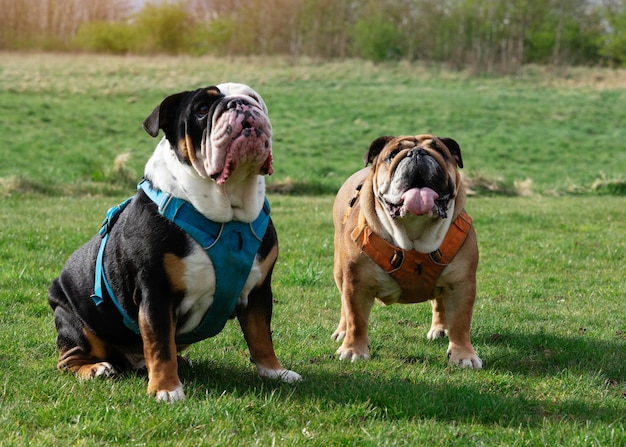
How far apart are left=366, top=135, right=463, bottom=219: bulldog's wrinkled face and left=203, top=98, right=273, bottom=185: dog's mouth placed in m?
1.39

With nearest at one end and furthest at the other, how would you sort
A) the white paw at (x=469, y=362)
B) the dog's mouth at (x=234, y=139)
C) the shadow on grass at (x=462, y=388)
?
the dog's mouth at (x=234, y=139), the shadow on grass at (x=462, y=388), the white paw at (x=469, y=362)

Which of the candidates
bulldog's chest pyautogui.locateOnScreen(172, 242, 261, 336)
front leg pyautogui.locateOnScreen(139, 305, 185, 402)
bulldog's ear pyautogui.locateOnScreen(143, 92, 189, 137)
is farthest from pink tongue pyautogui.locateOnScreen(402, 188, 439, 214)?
front leg pyautogui.locateOnScreen(139, 305, 185, 402)

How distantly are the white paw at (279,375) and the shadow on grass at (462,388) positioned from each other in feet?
0.23

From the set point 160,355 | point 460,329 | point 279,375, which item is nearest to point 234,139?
point 160,355

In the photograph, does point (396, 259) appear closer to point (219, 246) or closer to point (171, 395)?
point (219, 246)

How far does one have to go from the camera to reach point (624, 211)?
1449 cm

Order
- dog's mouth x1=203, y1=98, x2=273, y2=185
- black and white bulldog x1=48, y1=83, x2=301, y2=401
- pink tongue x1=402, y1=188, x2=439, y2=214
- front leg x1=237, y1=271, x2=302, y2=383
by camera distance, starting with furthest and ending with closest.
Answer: pink tongue x1=402, y1=188, x2=439, y2=214
front leg x1=237, y1=271, x2=302, y2=383
black and white bulldog x1=48, y1=83, x2=301, y2=401
dog's mouth x1=203, y1=98, x2=273, y2=185

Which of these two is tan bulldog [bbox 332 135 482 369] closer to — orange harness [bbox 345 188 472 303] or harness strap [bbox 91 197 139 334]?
orange harness [bbox 345 188 472 303]

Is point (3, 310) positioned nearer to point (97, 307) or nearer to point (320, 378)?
point (97, 307)

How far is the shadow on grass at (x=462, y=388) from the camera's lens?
14.1 ft

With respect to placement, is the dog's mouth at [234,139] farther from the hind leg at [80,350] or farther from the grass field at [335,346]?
the hind leg at [80,350]

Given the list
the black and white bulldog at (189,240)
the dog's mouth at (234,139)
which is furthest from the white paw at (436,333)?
the dog's mouth at (234,139)

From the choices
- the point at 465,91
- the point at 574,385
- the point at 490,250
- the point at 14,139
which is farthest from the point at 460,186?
the point at 465,91

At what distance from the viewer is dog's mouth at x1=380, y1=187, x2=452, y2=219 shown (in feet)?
17.1
